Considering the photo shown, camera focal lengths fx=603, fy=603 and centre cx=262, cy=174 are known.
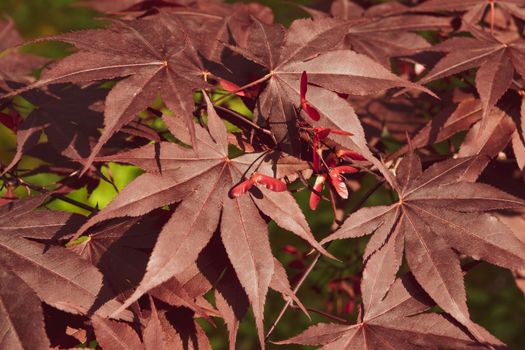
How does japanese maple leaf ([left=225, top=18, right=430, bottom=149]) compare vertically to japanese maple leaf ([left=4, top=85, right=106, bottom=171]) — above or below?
above

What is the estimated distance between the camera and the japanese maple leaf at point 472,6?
1800mm

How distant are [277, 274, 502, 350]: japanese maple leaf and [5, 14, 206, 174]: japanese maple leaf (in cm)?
59

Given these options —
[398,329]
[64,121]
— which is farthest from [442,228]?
[64,121]

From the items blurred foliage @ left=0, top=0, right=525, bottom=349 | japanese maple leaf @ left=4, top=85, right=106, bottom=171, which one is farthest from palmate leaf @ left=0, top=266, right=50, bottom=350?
blurred foliage @ left=0, top=0, right=525, bottom=349

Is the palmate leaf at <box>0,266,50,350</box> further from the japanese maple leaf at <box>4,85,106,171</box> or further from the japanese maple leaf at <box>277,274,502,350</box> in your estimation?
the japanese maple leaf at <box>277,274,502,350</box>

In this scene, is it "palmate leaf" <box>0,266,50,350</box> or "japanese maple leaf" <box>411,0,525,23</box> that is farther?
"japanese maple leaf" <box>411,0,525,23</box>

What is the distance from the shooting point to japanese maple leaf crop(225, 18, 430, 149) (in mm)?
1302

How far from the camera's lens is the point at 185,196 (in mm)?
1249

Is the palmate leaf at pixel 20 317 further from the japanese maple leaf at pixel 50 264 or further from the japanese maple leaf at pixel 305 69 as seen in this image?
the japanese maple leaf at pixel 305 69

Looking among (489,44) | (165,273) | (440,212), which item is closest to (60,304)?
(165,273)

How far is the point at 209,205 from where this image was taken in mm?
1256

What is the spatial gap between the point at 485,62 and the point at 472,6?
0.39 m

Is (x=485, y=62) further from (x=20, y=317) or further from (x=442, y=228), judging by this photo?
(x=20, y=317)

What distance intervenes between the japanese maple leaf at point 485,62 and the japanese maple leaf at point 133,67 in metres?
0.59
